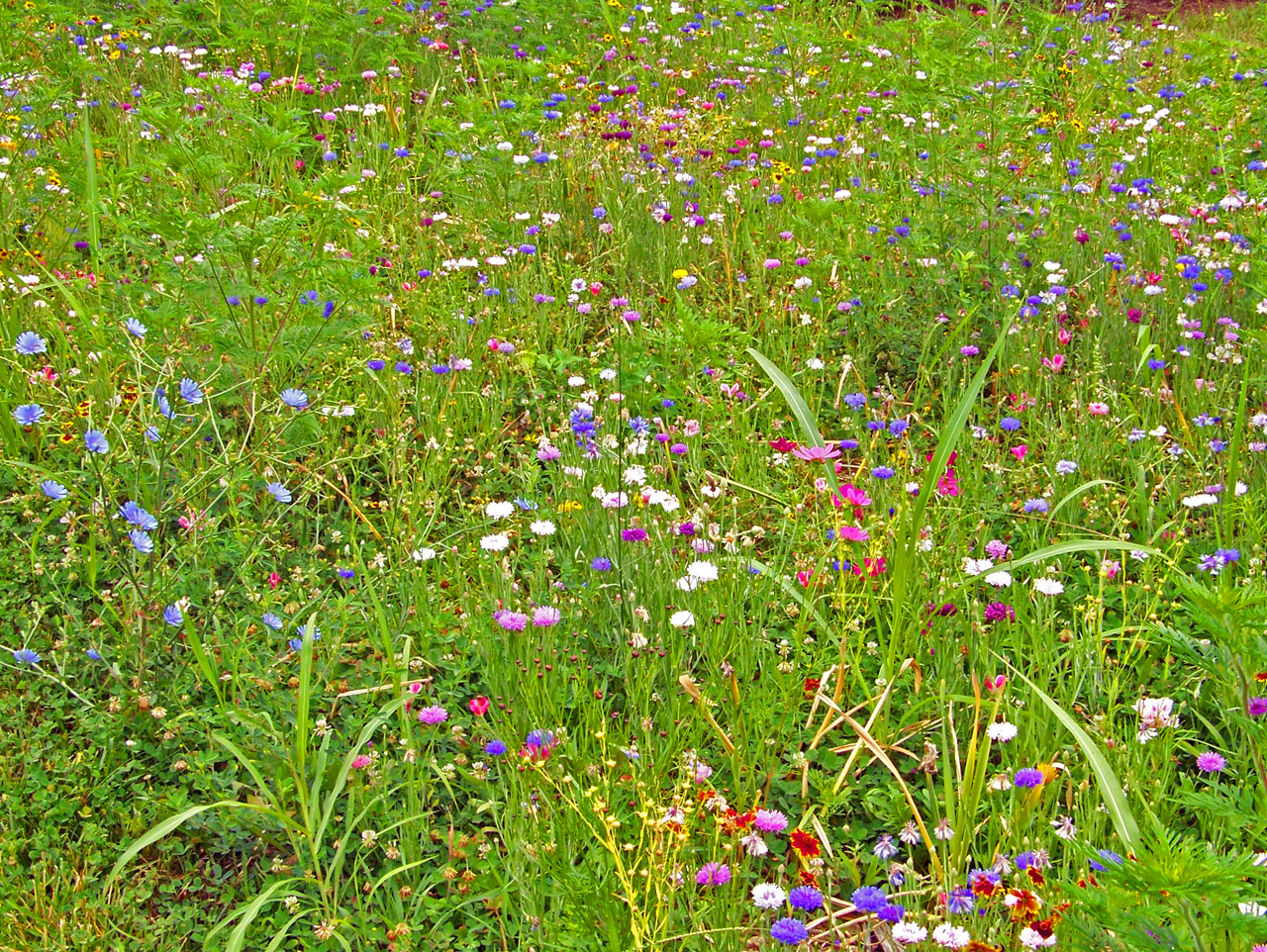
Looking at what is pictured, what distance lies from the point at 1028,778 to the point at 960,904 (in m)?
0.30

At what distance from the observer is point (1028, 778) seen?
68.9 inches

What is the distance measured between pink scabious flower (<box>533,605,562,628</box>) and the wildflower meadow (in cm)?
4

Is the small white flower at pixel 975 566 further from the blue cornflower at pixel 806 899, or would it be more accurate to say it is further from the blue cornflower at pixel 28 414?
the blue cornflower at pixel 28 414

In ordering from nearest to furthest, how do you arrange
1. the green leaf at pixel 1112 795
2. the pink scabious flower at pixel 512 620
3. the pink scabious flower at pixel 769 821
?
the green leaf at pixel 1112 795
the pink scabious flower at pixel 769 821
the pink scabious flower at pixel 512 620

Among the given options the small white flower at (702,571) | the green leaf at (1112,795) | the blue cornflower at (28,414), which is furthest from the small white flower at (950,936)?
the blue cornflower at (28,414)

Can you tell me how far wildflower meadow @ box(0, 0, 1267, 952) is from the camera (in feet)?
5.68

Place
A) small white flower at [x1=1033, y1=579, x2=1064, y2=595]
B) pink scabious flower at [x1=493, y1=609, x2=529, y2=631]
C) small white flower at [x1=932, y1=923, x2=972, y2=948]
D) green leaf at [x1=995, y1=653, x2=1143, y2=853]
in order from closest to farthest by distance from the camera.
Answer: small white flower at [x1=932, y1=923, x2=972, y2=948] < green leaf at [x1=995, y1=653, x2=1143, y2=853] < pink scabious flower at [x1=493, y1=609, x2=529, y2=631] < small white flower at [x1=1033, y1=579, x2=1064, y2=595]

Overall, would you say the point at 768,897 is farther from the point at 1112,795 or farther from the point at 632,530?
the point at 632,530

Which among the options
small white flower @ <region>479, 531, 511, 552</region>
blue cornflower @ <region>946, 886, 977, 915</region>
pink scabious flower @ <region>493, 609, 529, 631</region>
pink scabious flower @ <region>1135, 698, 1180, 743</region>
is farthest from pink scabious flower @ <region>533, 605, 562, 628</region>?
pink scabious flower @ <region>1135, 698, 1180, 743</region>

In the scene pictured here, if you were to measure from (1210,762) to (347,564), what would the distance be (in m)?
1.80

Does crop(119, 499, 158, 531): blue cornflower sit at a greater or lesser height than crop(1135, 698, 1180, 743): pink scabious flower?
greater

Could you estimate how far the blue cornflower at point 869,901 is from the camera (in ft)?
5.03

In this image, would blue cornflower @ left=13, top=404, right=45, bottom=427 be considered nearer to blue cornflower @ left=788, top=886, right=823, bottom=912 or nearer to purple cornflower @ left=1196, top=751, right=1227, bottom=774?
blue cornflower @ left=788, top=886, right=823, bottom=912

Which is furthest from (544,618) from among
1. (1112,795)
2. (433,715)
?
(1112,795)
